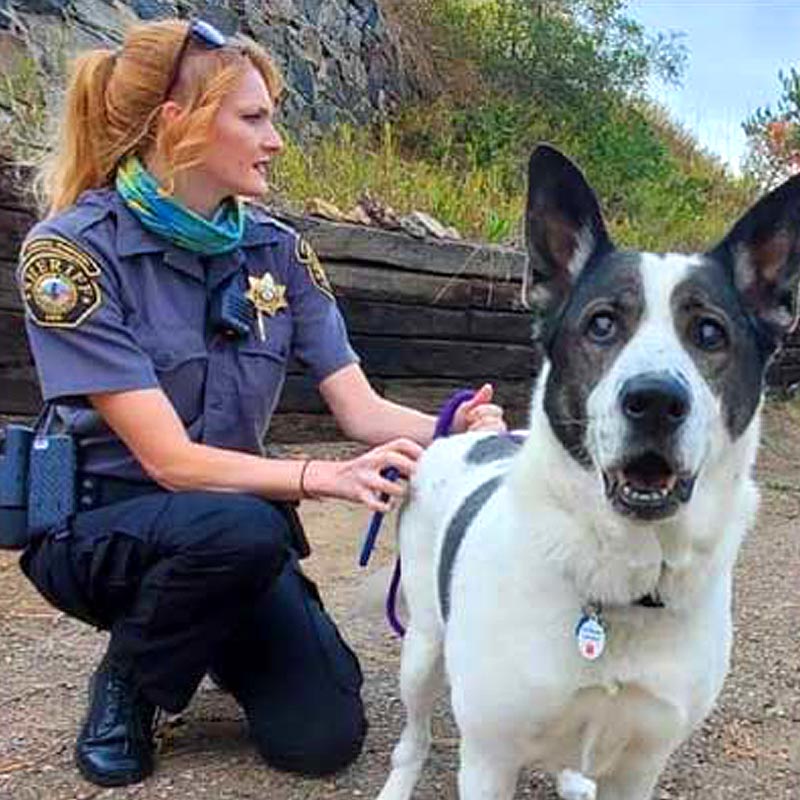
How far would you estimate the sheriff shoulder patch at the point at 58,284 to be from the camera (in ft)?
8.70

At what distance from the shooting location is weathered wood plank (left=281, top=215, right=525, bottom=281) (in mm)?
5785

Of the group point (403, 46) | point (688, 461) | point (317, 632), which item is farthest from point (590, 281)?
point (403, 46)

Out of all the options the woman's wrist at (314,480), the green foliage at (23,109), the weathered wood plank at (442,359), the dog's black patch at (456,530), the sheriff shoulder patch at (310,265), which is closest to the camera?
the dog's black patch at (456,530)

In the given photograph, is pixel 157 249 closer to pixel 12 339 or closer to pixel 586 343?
pixel 586 343

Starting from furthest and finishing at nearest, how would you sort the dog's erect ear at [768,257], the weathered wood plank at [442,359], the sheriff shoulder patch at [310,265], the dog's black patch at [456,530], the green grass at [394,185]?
the green grass at [394,185] < the weathered wood plank at [442,359] < the sheriff shoulder patch at [310,265] < the dog's black patch at [456,530] < the dog's erect ear at [768,257]

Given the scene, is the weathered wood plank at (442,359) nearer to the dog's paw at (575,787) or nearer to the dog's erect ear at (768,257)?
the dog's paw at (575,787)

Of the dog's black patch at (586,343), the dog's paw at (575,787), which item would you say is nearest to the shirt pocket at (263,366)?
the dog's black patch at (586,343)

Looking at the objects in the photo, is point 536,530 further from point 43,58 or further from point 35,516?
point 43,58

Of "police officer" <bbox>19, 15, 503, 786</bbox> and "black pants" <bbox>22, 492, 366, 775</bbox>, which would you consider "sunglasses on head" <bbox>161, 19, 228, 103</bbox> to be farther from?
"black pants" <bbox>22, 492, 366, 775</bbox>

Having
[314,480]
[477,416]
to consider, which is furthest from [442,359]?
[314,480]

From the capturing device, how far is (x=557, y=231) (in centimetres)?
230

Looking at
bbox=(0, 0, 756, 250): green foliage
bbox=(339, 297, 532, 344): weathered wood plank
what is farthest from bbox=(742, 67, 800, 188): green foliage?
bbox=(339, 297, 532, 344): weathered wood plank

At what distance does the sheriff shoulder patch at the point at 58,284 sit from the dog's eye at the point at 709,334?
124 cm

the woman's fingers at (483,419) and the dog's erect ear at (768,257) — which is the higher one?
the dog's erect ear at (768,257)
